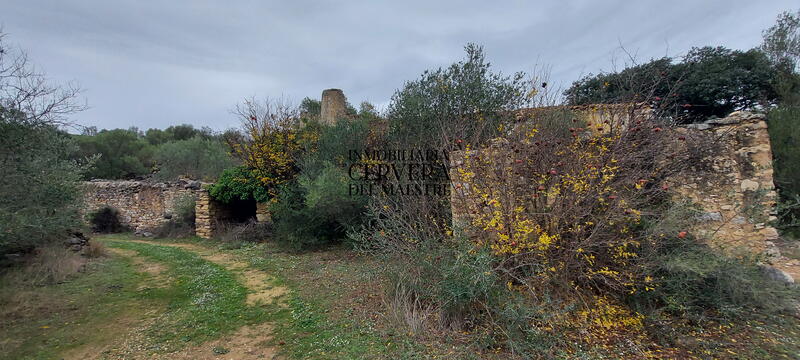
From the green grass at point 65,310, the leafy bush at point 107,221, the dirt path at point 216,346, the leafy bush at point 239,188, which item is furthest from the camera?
the leafy bush at point 107,221

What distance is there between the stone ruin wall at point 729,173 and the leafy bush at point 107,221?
13.4 meters

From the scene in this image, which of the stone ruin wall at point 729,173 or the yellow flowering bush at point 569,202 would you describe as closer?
the yellow flowering bush at point 569,202

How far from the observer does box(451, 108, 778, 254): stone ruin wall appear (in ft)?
14.8

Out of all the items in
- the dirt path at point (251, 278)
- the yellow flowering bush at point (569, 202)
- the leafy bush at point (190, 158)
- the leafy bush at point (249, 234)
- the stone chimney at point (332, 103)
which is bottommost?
the dirt path at point (251, 278)

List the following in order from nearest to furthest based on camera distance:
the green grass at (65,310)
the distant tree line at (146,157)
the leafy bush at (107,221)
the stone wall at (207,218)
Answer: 1. the green grass at (65,310)
2. the stone wall at (207,218)
3. the leafy bush at (107,221)
4. the distant tree line at (146,157)

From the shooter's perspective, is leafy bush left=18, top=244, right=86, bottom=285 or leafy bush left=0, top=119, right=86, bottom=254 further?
leafy bush left=18, top=244, right=86, bottom=285

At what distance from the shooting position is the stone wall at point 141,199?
448 inches

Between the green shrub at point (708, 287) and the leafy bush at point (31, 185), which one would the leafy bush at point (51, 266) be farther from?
the green shrub at point (708, 287)

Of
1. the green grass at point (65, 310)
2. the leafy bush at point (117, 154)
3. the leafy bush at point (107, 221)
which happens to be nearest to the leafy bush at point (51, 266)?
the green grass at point (65, 310)

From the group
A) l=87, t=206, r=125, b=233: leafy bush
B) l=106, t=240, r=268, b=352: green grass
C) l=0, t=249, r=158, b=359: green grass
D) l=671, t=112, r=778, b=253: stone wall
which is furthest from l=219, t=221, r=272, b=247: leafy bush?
l=671, t=112, r=778, b=253: stone wall

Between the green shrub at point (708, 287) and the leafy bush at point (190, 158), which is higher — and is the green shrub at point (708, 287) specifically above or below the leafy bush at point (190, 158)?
below

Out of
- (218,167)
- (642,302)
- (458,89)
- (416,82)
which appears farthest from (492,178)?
(218,167)

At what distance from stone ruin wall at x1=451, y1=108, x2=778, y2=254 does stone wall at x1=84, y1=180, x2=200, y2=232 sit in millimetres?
11034

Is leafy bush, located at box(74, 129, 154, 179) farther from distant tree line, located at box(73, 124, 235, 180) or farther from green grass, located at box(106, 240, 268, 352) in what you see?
green grass, located at box(106, 240, 268, 352)
